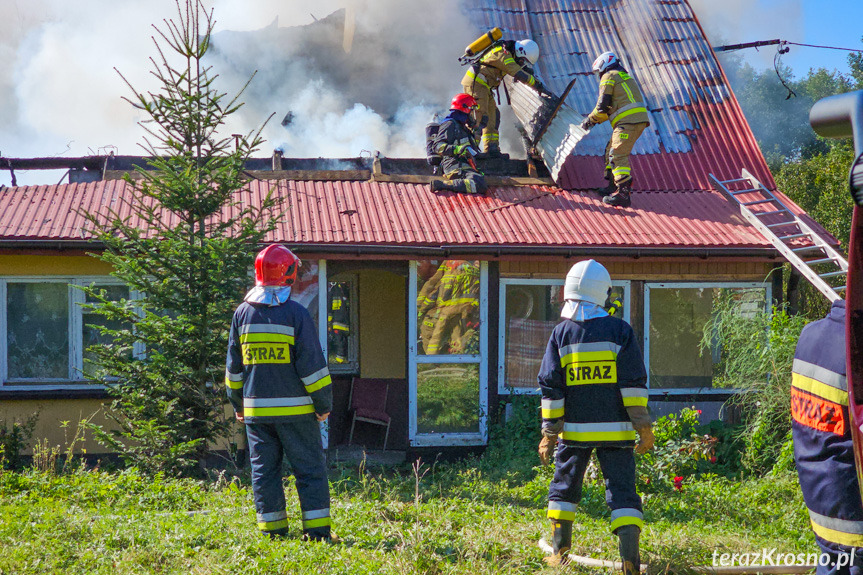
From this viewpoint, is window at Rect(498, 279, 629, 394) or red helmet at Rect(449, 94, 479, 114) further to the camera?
red helmet at Rect(449, 94, 479, 114)

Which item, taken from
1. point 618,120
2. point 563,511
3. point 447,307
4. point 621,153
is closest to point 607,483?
point 563,511

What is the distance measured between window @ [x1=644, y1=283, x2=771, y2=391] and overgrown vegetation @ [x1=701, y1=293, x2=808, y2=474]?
2.53 feet

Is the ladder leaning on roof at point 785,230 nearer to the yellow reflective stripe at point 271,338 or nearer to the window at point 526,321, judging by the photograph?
the window at point 526,321

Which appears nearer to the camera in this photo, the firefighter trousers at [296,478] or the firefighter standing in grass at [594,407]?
the firefighter standing in grass at [594,407]

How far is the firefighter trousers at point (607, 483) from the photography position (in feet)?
15.8

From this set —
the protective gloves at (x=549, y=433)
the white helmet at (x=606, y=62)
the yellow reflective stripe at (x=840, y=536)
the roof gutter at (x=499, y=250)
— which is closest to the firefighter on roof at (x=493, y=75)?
the white helmet at (x=606, y=62)

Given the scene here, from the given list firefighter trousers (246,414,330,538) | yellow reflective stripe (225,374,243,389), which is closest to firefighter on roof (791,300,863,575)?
firefighter trousers (246,414,330,538)

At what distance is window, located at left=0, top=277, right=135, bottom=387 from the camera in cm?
880

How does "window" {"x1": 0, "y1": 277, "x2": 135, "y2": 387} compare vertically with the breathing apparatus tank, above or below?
below

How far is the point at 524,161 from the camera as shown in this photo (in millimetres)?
10883

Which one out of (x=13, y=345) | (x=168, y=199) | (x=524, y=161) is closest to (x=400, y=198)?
(x=524, y=161)

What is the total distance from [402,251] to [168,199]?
2597 mm

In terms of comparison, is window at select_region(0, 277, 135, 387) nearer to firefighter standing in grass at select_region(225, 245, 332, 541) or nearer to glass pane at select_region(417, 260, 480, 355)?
glass pane at select_region(417, 260, 480, 355)

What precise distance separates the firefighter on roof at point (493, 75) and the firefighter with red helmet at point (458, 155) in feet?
2.30
